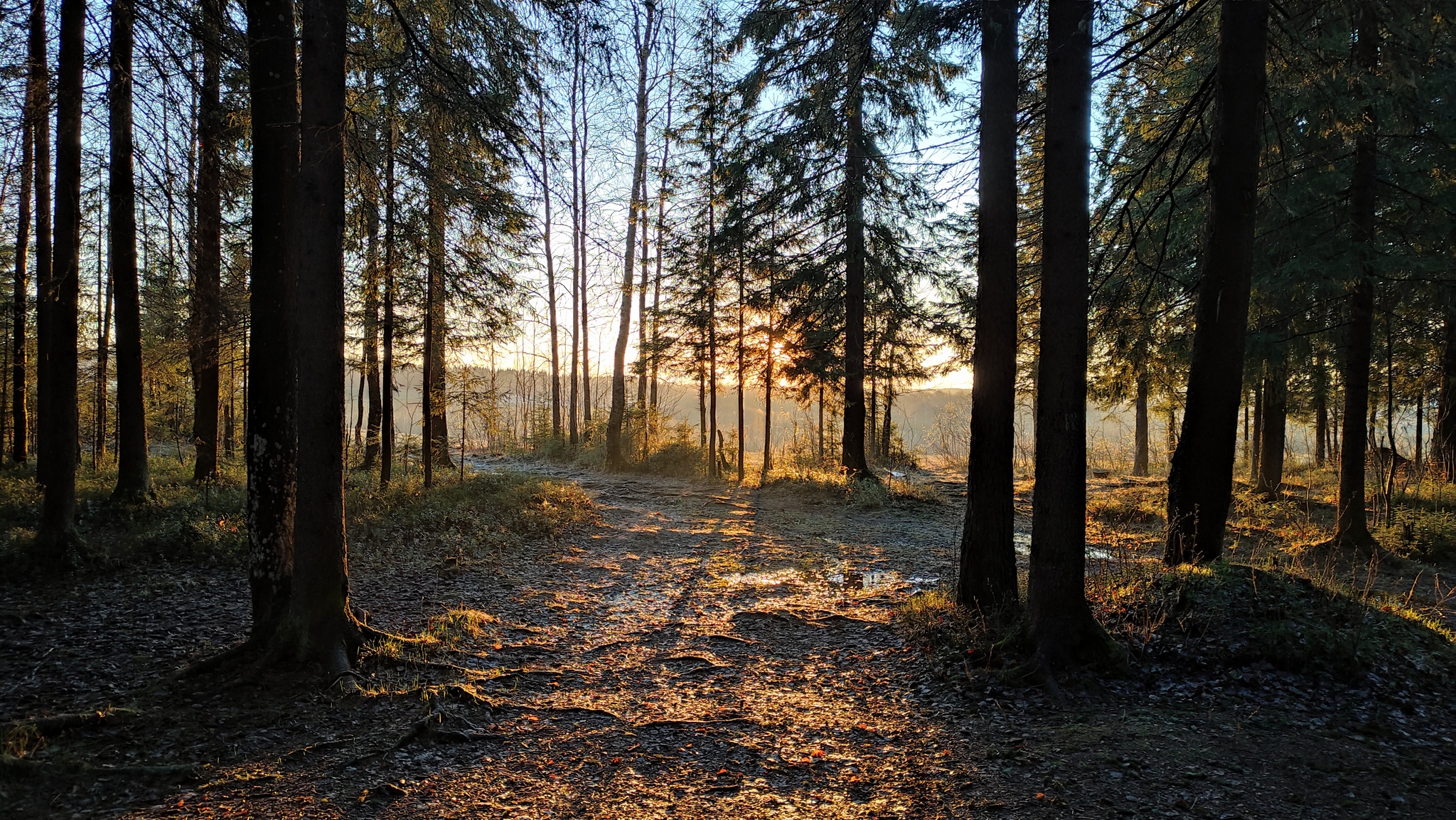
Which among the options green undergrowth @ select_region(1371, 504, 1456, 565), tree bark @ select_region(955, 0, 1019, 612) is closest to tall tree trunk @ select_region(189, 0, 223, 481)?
tree bark @ select_region(955, 0, 1019, 612)

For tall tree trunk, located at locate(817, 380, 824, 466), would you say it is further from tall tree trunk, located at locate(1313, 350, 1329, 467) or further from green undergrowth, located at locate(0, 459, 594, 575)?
tall tree trunk, located at locate(1313, 350, 1329, 467)

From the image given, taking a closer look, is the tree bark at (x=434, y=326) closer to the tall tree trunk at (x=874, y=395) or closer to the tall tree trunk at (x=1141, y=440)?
the tall tree trunk at (x=874, y=395)

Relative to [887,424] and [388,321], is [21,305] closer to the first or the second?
[388,321]

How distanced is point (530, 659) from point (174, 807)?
2435mm

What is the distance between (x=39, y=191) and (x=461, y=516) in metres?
7.55

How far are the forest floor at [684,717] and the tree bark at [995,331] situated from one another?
0.83m

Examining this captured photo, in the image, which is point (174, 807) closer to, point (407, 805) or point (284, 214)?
point (407, 805)

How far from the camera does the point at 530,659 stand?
516 cm

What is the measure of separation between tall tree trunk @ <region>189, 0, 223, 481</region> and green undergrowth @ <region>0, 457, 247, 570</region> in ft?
3.55

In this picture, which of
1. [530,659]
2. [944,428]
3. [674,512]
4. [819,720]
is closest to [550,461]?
[674,512]

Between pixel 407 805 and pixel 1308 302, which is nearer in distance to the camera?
pixel 407 805

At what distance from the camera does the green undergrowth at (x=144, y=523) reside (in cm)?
691

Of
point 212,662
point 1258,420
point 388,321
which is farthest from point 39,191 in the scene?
point 1258,420

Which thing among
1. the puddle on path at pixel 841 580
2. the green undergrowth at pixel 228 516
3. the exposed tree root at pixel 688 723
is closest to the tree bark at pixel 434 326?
the green undergrowth at pixel 228 516
